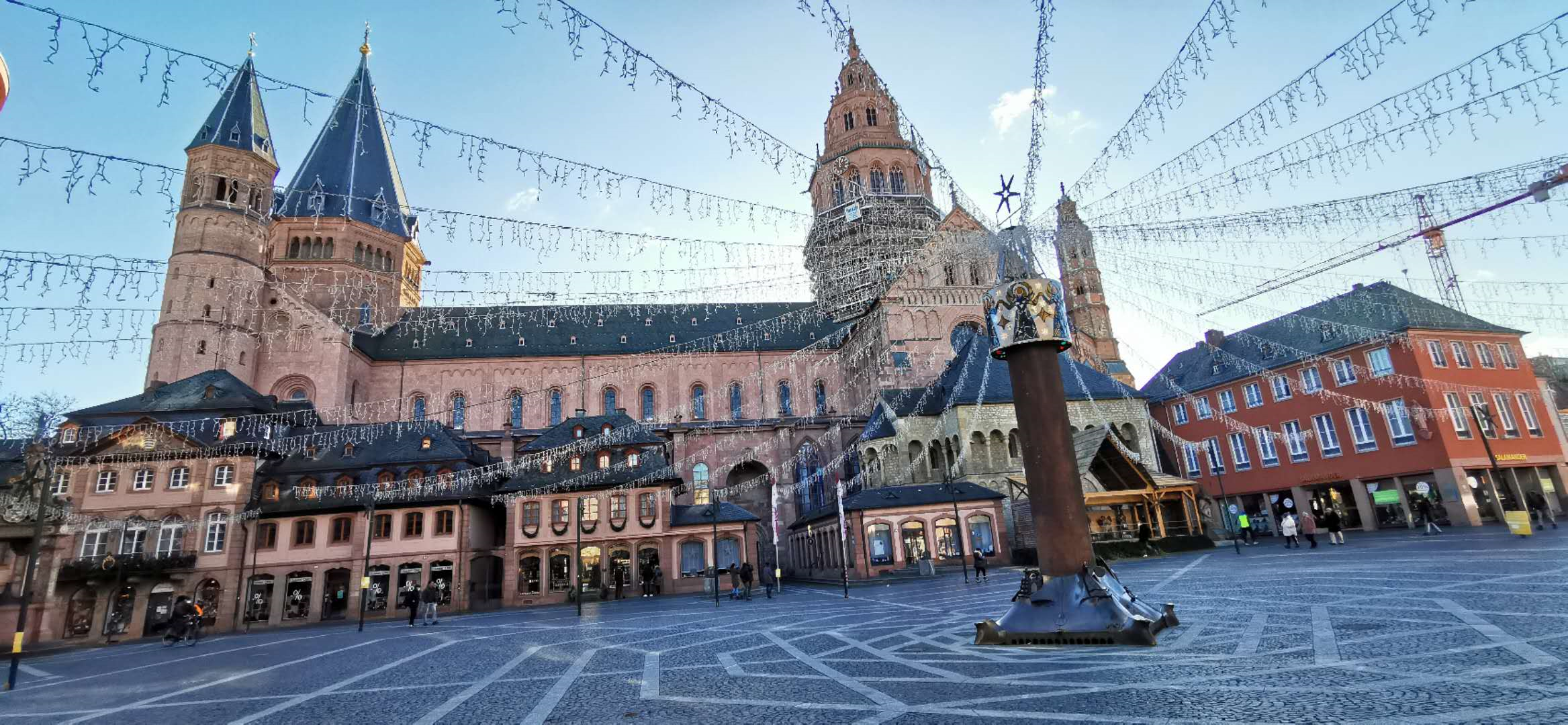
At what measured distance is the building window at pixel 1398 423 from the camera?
107 feet

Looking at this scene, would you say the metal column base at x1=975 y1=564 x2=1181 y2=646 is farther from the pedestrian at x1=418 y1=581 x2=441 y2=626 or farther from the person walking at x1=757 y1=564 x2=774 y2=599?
the pedestrian at x1=418 y1=581 x2=441 y2=626

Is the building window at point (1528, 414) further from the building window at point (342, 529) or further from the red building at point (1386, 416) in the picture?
the building window at point (342, 529)

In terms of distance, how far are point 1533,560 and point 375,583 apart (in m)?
41.1

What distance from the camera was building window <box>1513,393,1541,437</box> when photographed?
33594 millimetres

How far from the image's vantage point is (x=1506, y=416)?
110ft

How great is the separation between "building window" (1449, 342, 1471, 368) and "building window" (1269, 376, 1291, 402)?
6.46 meters

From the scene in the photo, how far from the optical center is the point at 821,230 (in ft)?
164

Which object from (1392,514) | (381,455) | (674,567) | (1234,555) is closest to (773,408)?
(674,567)

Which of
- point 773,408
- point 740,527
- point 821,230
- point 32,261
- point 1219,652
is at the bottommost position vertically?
point 1219,652

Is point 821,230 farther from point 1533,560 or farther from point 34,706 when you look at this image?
point 34,706

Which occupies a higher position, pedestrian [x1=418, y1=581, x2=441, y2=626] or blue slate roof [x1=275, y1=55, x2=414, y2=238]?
blue slate roof [x1=275, y1=55, x2=414, y2=238]

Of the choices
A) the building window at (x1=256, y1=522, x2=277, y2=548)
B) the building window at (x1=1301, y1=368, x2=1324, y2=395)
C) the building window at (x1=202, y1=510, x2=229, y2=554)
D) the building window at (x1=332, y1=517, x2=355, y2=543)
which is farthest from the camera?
the building window at (x1=1301, y1=368, x2=1324, y2=395)

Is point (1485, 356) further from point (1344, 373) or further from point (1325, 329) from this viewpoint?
point (1325, 329)

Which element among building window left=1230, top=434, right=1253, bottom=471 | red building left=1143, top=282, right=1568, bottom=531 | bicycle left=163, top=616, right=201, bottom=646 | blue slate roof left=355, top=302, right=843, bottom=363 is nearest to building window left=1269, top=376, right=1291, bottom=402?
red building left=1143, top=282, right=1568, bottom=531
